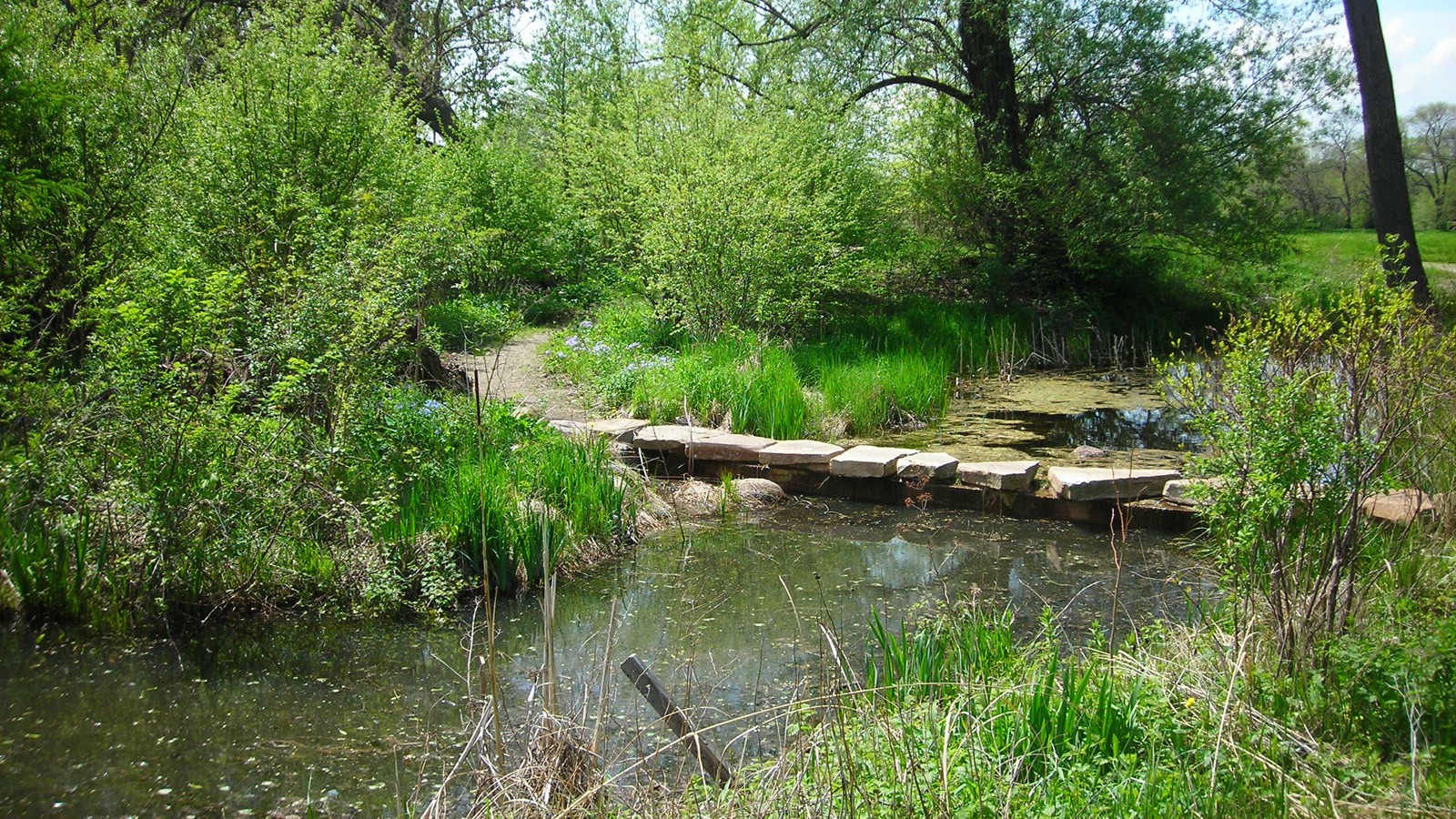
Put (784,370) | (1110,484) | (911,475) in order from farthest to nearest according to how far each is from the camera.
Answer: (784,370), (911,475), (1110,484)

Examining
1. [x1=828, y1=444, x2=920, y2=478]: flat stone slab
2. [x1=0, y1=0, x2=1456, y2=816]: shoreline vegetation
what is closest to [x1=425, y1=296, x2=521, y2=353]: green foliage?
[x1=0, y1=0, x2=1456, y2=816]: shoreline vegetation

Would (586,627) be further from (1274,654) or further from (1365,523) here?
(1365,523)

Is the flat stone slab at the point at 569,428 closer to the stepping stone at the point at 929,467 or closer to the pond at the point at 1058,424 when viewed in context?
the stepping stone at the point at 929,467

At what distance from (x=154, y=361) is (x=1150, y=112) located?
12085mm

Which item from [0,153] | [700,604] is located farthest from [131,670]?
[0,153]

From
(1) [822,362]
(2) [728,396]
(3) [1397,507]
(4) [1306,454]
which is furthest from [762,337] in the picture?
(4) [1306,454]

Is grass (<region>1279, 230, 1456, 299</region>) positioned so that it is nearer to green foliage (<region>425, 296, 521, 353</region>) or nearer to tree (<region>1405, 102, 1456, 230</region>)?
tree (<region>1405, 102, 1456, 230</region>)

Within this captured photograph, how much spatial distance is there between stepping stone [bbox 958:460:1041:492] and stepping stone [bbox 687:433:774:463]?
153 centimetres

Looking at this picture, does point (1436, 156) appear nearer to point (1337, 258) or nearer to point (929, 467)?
point (1337, 258)

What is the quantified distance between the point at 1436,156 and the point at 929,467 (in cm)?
1883

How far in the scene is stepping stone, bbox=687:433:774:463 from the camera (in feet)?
24.2

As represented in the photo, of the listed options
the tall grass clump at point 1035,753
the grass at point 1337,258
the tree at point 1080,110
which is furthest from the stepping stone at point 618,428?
the grass at point 1337,258

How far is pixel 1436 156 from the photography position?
19.6 metres

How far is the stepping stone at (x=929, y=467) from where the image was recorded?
6750 millimetres
